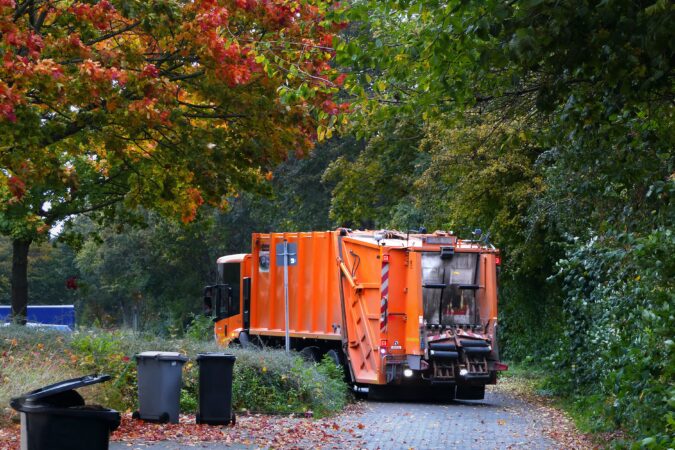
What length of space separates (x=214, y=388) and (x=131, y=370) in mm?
1850

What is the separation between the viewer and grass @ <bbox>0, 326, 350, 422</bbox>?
1376cm

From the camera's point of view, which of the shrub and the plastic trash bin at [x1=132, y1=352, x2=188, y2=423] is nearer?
the shrub

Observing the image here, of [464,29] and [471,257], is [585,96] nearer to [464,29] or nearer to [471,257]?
[464,29]

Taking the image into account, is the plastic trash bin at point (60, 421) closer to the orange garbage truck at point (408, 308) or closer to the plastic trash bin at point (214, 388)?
the plastic trash bin at point (214, 388)

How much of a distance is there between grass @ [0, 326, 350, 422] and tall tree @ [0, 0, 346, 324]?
2.20 m

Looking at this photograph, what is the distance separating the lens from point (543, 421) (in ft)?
52.2

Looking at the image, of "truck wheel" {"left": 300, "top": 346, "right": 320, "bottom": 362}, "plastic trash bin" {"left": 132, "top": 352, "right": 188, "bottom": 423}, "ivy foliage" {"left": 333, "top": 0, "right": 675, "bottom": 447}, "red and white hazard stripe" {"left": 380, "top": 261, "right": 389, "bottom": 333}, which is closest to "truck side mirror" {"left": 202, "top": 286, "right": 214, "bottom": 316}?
"truck wheel" {"left": 300, "top": 346, "right": 320, "bottom": 362}

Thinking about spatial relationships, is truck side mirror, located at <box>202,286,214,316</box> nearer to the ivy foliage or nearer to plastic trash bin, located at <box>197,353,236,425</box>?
the ivy foliage

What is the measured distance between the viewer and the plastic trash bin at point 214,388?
13.2 meters

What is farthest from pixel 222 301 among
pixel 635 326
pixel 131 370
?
pixel 635 326

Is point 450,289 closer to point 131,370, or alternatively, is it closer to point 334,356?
point 334,356

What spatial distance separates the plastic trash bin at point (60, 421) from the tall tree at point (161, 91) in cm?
466

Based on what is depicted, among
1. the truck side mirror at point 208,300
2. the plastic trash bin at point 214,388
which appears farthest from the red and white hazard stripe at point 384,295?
the truck side mirror at point 208,300

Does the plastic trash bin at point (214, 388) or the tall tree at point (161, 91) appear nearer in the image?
the plastic trash bin at point (214, 388)
